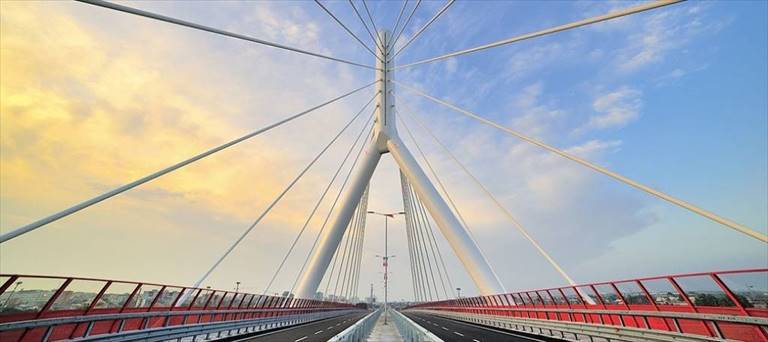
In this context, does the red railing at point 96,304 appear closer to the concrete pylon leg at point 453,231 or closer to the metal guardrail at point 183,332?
the metal guardrail at point 183,332

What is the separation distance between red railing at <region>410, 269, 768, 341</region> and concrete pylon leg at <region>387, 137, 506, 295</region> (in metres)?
5.34

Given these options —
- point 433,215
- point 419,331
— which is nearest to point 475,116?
point 433,215

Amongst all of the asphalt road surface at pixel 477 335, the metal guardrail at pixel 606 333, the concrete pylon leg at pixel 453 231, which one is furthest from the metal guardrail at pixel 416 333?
the concrete pylon leg at pixel 453 231

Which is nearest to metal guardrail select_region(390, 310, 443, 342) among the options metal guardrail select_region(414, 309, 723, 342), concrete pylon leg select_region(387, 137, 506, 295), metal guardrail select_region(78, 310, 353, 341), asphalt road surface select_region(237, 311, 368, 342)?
asphalt road surface select_region(237, 311, 368, 342)

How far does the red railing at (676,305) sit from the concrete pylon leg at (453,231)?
5339 mm

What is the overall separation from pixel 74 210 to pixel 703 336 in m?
12.6

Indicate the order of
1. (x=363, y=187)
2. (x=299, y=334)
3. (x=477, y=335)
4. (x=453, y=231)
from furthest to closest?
(x=363, y=187) → (x=453, y=231) → (x=477, y=335) → (x=299, y=334)

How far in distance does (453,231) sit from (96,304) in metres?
17.7

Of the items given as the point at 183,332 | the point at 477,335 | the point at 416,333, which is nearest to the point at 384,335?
the point at 477,335

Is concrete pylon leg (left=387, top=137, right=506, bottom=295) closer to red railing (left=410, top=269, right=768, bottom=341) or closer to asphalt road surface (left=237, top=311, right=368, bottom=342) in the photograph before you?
red railing (left=410, top=269, right=768, bottom=341)

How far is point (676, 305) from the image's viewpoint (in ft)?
28.0

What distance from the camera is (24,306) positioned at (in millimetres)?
6387

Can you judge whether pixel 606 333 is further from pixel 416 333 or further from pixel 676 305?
pixel 416 333

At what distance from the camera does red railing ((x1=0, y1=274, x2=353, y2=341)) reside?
243 inches
